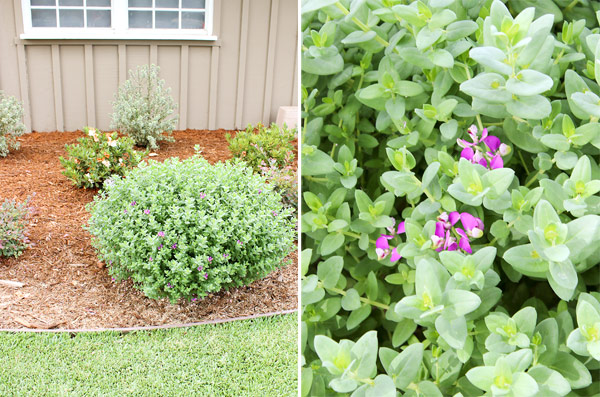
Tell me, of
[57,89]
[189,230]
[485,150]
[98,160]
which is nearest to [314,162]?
[485,150]

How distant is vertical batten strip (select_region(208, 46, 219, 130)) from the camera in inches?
272

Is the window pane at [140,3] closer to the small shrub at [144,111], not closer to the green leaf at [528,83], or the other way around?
the small shrub at [144,111]

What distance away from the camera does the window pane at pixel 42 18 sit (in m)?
6.42

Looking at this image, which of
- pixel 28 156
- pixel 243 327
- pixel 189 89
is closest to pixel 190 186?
pixel 243 327

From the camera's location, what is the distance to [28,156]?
583cm

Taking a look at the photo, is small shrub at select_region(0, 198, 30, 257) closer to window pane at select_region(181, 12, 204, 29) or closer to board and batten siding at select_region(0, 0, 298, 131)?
board and batten siding at select_region(0, 0, 298, 131)

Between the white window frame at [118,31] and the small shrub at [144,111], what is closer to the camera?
the small shrub at [144,111]

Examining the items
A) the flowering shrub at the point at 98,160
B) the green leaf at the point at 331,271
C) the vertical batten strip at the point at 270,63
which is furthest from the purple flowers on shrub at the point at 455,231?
the vertical batten strip at the point at 270,63

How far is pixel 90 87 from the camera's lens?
6.72 meters

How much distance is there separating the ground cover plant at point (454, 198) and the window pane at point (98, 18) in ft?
20.5

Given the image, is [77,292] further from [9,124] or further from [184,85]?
[184,85]

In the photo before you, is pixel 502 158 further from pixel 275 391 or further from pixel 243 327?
pixel 243 327

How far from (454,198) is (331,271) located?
190mm

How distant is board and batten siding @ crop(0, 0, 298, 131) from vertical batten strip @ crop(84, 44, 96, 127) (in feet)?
0.03
